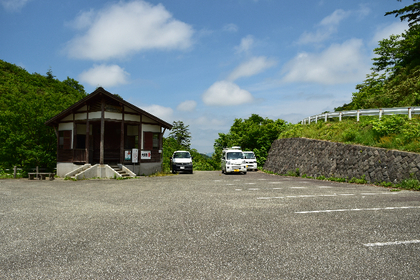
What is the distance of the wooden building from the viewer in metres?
19.2

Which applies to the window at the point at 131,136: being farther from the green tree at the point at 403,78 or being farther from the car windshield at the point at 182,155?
the green tree at the point at 403,78

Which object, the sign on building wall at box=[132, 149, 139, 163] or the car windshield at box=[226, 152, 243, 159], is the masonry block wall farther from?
the sign on building wall at box=[132, 149, 139, 163]

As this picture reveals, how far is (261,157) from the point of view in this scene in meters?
32.6

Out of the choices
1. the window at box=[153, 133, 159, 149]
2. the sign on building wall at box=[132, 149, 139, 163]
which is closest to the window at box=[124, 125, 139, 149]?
the window at box=[153, 133, 159, 149]

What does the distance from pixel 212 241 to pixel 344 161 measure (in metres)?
13.9

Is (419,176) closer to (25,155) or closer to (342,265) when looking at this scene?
A: (342,265)

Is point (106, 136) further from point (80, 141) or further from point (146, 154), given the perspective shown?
point (146, 154)

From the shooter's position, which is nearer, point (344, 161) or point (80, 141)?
point (344, 161)

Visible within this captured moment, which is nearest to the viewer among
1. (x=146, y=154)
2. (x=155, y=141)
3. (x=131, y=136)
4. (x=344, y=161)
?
(x=344, y=161)

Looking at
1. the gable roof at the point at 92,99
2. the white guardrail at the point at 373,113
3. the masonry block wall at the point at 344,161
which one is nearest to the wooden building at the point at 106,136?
the gable roof at the point at 92,99

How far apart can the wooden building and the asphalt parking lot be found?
1178 centimetres

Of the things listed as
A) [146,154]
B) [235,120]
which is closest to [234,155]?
[146,154]

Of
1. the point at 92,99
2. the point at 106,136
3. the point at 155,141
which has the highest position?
the point at 92,99

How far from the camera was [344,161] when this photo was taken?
1620 cm
